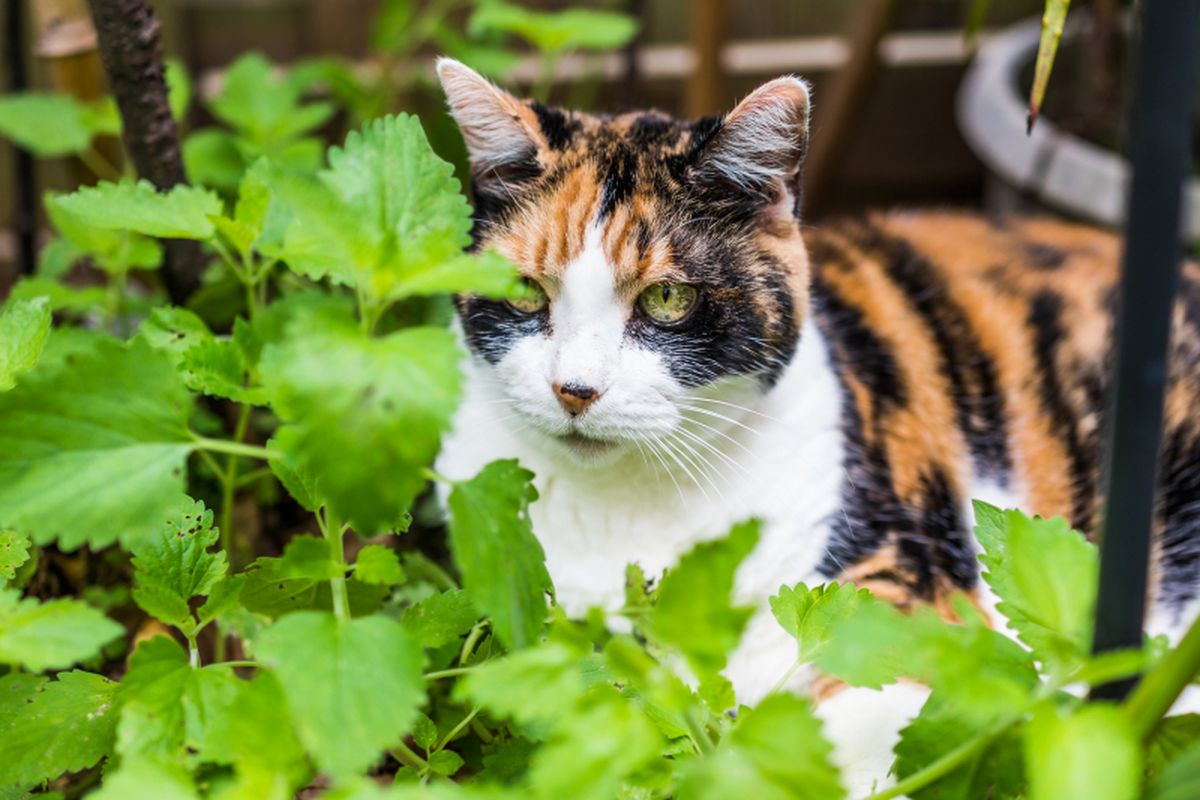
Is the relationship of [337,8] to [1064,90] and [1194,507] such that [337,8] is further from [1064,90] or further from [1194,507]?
[1194,507]

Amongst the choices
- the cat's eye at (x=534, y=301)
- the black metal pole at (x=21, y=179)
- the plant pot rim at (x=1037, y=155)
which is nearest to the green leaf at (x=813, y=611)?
the cat's eye at (x=534, y=301)

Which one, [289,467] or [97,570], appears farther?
[97,570]

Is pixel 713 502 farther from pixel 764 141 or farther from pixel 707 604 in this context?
pixel 707 604

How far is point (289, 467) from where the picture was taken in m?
1.18

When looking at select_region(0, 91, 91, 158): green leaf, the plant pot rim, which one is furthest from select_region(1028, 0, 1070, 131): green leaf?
select_region(0, 91, 91, 158): green leaf

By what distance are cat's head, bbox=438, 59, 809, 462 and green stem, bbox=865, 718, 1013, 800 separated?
0.59 meters

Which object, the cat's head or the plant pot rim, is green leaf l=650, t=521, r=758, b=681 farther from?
the plant pot rim

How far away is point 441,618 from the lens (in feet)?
4.03

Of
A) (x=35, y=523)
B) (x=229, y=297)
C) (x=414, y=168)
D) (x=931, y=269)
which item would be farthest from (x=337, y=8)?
(x=35, y=523)

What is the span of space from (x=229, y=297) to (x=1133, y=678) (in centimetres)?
150

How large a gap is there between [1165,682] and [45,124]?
2.05m

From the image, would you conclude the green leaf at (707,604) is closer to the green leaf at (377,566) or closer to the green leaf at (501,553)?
the green leaf at (501,553)

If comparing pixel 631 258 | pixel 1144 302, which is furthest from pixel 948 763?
pixel 631 258

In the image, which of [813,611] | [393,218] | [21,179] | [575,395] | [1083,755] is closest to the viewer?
[1083,755]
